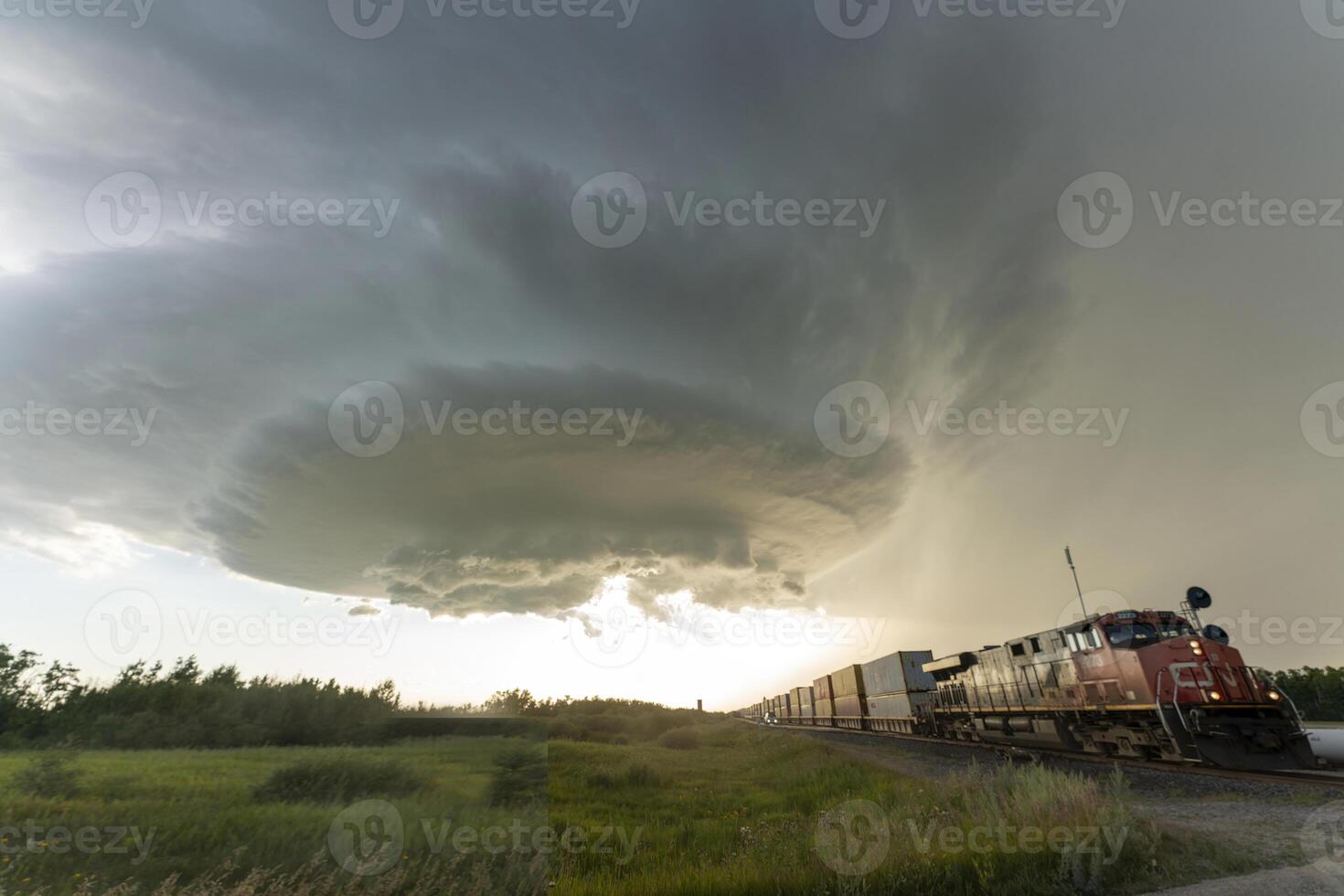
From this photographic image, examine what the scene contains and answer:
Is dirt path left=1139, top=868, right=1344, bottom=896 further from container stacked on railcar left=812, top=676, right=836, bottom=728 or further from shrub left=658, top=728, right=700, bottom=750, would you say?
container stacked on railcar left=812, top=676, right=836, bottom=728

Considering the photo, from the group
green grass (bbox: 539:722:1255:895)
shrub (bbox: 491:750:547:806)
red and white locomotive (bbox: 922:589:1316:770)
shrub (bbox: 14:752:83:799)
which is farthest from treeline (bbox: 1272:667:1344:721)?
shrub (bbox: 14:752:83:799)

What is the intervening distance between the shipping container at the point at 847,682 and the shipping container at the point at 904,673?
175 inches

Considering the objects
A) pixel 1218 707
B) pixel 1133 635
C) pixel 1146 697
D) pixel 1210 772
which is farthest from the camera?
pixel 1133 635

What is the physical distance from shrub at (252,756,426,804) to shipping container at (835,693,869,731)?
41059 millimetres

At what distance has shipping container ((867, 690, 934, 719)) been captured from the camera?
3269 centimetres

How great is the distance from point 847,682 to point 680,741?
51.3ft

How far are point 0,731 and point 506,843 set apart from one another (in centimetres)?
1266

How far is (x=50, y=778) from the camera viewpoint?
8414 millimetres

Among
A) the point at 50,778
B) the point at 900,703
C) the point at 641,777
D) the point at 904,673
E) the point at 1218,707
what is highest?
the point at 904,673

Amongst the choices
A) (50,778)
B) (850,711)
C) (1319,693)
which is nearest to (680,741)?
(850,711)

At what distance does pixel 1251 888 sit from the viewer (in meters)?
7.51

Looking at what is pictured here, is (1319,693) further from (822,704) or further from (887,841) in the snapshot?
(887,841)

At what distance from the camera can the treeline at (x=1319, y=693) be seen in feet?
133

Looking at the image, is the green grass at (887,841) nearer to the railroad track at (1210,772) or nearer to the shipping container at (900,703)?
the railroad track at (1210,772)
